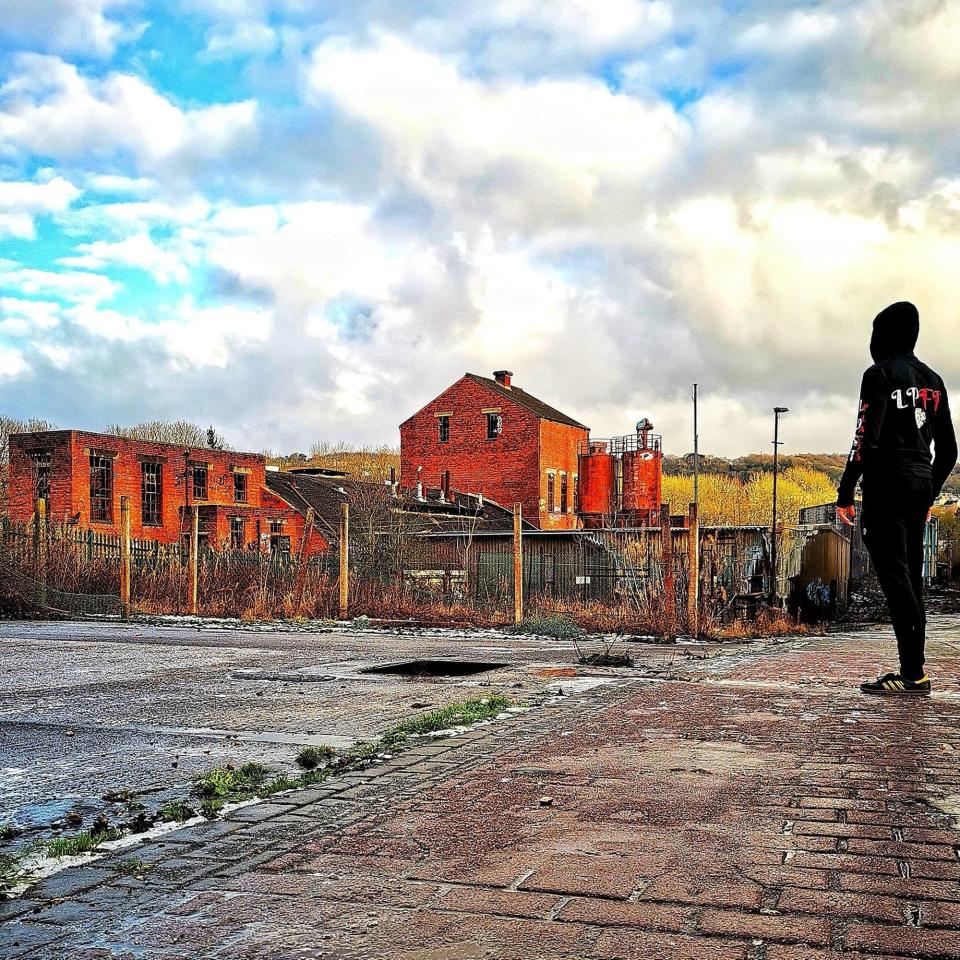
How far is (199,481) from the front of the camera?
4122 cm

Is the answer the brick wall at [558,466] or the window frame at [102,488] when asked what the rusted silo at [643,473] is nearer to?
the brick wall at [558,466]

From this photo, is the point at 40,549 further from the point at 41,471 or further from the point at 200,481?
the point at 200,481

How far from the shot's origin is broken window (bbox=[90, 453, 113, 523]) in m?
38.0

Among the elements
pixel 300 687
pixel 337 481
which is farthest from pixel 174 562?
pixel 337 481

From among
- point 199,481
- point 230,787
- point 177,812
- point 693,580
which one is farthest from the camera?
point 199,481

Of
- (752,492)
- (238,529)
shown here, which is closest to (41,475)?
(238,529)

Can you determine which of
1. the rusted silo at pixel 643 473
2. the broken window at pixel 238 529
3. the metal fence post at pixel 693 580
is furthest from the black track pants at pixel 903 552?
the rusted silo at pixel 643 473

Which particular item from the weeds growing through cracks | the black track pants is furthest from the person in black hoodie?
the weeds growing through cracks

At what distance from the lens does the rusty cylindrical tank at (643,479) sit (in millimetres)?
52213

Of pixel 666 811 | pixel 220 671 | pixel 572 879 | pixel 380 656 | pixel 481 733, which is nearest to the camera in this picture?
pixel 572 879

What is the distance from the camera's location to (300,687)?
27.5 ft

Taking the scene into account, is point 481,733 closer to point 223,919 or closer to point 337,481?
point 223,919

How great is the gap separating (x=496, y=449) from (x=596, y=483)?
5.65 meters

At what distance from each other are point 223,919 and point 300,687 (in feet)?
18.5
